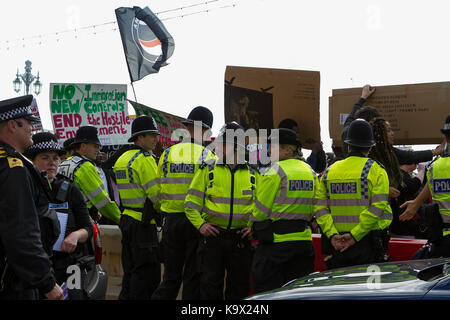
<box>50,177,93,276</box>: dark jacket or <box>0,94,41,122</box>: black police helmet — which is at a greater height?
<box>0,94,41,122</box>: black police helmet

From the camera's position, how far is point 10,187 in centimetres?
356

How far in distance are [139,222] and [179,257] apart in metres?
0.78

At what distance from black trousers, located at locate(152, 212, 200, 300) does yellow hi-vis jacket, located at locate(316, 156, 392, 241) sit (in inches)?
65.7

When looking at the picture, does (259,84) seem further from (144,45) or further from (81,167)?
(144,45)

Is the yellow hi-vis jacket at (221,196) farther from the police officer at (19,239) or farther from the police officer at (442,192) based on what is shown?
the police officer at (19,239)

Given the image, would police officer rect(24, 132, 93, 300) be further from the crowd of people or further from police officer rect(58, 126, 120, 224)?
police officer rect(58, 126, 120, 224)

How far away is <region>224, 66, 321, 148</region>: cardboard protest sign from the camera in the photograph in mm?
7105

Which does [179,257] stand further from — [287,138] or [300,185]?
[287,138]

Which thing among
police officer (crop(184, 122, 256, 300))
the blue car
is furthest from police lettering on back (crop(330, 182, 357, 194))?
the blue car
